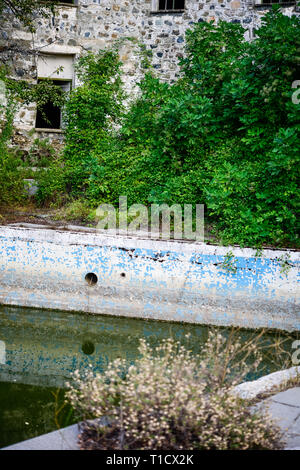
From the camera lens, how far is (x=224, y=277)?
767 centimetres

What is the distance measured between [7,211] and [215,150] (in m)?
4.26

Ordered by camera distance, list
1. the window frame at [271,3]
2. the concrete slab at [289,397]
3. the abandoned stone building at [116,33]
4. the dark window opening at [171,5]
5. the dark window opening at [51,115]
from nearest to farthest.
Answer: the concrete slab at [289,397]
the window frame at [271,3]
the abandoned stone building at [116,33]
the dark window opening at [171,5]
the dark window opening at [51,115]

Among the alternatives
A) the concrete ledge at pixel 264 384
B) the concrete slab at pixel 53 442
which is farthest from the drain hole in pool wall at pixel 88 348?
the concrete slab at pixel 53 442

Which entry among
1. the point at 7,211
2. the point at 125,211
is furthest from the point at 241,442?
the point at 7,211

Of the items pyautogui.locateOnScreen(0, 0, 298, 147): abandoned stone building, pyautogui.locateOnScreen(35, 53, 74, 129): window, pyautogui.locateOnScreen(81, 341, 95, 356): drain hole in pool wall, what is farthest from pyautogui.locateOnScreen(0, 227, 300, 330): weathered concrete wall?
pyautogui.locateOnScreen(35, 53, 74, 129): window

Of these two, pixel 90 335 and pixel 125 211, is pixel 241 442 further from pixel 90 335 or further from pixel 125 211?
pixel 125 211

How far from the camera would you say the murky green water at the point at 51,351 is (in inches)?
190

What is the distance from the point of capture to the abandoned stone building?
12.6 metres

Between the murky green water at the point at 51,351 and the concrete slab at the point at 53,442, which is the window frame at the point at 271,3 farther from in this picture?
the concrete slab at the point at 53,442

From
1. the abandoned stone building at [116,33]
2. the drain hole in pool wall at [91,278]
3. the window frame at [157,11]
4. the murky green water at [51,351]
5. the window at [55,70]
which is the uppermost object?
the window frame at [157,11]

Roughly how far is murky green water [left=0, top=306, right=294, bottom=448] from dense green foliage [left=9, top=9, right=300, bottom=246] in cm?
202

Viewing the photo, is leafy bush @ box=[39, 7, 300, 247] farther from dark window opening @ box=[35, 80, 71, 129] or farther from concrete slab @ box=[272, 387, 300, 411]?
concrete slab @ box=[272, 387, 300, 411]

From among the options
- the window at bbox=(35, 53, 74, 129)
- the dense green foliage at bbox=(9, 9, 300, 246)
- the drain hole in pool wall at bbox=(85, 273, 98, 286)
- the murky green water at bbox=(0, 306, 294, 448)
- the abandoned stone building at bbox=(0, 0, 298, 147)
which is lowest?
the murky green water at bbox=(0, 306, 294, 448)

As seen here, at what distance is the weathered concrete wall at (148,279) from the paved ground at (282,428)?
3.28m
